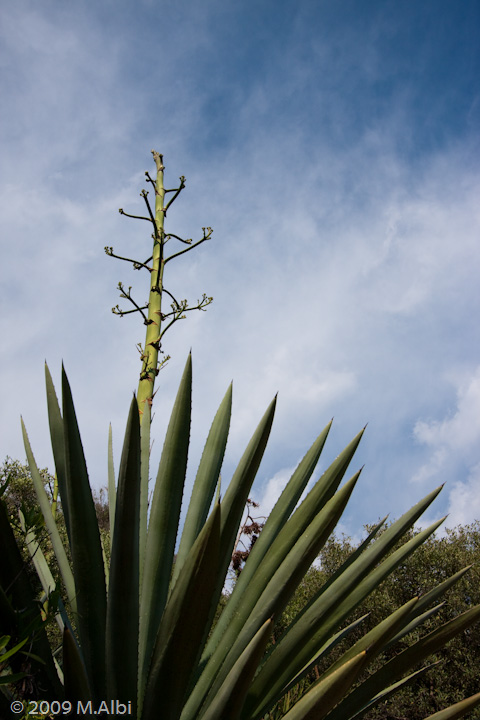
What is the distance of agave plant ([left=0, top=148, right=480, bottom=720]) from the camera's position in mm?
1168

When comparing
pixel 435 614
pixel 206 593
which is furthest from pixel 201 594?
pixel 435 614

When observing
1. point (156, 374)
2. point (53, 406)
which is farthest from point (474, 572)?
point (53, 406)

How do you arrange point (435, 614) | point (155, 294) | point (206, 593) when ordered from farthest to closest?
point (435, 614) < point (155, 294) < point (206, 593)

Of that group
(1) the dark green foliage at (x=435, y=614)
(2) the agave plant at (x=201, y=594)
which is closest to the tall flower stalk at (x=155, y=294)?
(2) the agave plant at (x=201, y=594)

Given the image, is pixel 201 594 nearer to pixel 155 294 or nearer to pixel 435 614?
pixel 155 294

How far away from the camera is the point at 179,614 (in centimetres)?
114

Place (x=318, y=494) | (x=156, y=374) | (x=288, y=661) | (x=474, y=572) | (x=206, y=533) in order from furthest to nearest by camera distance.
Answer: (x=474, y=572)
(x=156, y=374)
(x=318, y=494)
(x=288, y=661)
(x=206, y=533)

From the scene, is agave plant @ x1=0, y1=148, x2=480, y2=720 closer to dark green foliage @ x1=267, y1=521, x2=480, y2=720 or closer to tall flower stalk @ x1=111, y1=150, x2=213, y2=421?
tall flower stalk @ x1=111, y1=150, x2=213, y2=421

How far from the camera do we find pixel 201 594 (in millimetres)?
1127

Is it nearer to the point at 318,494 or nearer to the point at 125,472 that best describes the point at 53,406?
the point at 125,472

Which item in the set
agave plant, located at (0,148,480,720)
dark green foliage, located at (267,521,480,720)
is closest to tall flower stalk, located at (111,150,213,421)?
agave plant, located at (0,148,480,720)

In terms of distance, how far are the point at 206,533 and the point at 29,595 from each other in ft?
2.05

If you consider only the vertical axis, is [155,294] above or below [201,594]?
above

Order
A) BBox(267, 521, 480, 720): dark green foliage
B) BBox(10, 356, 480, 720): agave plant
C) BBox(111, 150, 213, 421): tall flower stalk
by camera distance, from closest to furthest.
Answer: BBox(10, 356, 480, 720): agave plant → BBox(111, 150, 213, 421): tall flower stalk → BBox(267, 521, 480, 720): dark green foliage
